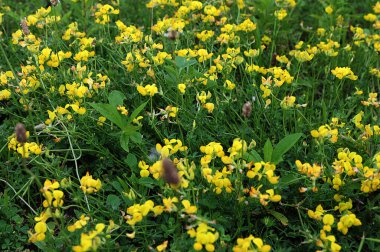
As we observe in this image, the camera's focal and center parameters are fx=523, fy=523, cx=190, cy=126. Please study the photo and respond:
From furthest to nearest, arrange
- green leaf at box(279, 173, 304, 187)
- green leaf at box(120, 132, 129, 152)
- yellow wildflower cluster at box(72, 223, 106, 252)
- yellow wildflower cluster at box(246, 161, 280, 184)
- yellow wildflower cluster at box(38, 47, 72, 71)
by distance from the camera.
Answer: yellow wildflower cluster at box(38, 47, 72, 71), green leaf at box(120, 132, 129, 152), green leaf at box(279, 173, 304, 187), yellow wildflower cluster at box(246, 161, 280, 184), yellow wildflower cluster at box(72, 223, 106, 252)

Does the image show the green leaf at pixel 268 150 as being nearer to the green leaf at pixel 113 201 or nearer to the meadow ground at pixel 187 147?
the meadow ground at pixel 187 147

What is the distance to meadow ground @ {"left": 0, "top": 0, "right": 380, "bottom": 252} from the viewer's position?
80.6 inches

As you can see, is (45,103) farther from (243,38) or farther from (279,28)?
(279,28)

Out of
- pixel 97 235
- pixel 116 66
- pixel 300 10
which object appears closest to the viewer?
→ pixel 97 235

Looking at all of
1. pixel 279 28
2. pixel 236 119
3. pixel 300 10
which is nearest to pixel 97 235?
pixel 236 119

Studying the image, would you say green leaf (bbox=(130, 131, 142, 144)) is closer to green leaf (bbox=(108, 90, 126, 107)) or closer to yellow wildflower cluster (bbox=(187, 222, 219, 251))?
green leaf (bbox=(108, 90, 126, 107))

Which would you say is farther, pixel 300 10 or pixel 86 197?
pixel 300 10

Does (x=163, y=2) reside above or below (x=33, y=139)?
above

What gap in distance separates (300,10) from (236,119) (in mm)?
1594

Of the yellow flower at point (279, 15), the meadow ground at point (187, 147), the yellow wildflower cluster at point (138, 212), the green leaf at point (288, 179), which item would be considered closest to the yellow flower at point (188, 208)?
the meadow ground at point (187, 147)

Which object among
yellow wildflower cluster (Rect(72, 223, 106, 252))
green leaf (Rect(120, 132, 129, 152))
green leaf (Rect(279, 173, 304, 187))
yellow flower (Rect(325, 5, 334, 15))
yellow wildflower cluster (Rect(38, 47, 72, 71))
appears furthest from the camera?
yellow flower (Rect(325, 5, 334, 15))

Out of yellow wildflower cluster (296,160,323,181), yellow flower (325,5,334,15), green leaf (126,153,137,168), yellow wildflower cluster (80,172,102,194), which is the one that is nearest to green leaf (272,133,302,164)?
yellow wildflower cluster (296,160,323,181)

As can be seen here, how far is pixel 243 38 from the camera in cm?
336

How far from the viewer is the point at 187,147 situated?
250cm
